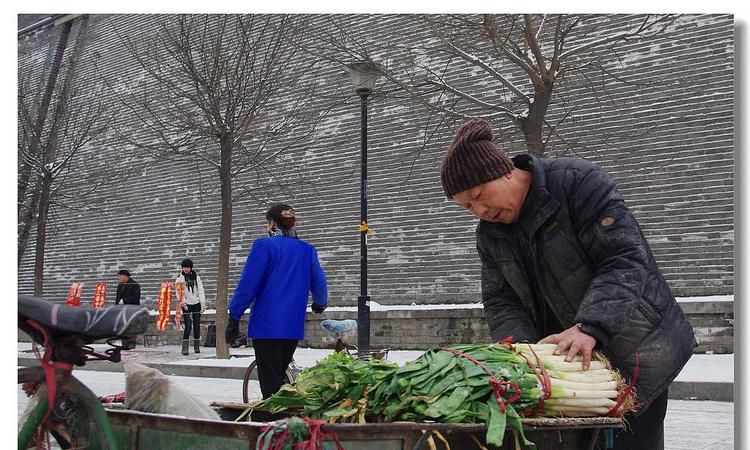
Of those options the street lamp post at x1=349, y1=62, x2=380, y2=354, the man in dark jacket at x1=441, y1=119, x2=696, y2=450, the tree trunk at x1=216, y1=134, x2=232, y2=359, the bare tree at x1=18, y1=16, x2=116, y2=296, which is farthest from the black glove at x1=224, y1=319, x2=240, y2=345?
the bare tree at x1=18, y1=16, x2=116, y2=296

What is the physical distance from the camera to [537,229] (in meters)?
3.07

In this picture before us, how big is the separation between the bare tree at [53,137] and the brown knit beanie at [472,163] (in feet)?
46.9

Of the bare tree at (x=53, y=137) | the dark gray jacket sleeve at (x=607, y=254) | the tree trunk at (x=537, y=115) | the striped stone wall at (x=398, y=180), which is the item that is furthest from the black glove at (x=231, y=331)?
the bare tree at (x=53, y=137)

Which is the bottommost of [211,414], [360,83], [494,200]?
[211,414]

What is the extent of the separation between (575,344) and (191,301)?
48.1ft

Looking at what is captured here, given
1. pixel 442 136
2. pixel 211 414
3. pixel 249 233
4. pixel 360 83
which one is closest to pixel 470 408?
pixel 211 414

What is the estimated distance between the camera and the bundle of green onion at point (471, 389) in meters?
2.37

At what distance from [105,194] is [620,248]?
20.5 meters

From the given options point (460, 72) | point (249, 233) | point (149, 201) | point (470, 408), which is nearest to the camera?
point (470, 408)

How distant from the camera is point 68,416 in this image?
2488 millimetres

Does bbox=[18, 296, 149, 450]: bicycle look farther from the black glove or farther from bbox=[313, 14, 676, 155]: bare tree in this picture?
bbox=[313, 14, 676, 155]: bare tree

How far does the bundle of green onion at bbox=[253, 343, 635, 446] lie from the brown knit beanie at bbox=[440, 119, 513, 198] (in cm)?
60

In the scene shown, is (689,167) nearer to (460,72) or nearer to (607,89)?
(607,89)

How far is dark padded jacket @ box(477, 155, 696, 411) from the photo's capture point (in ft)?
9.46
